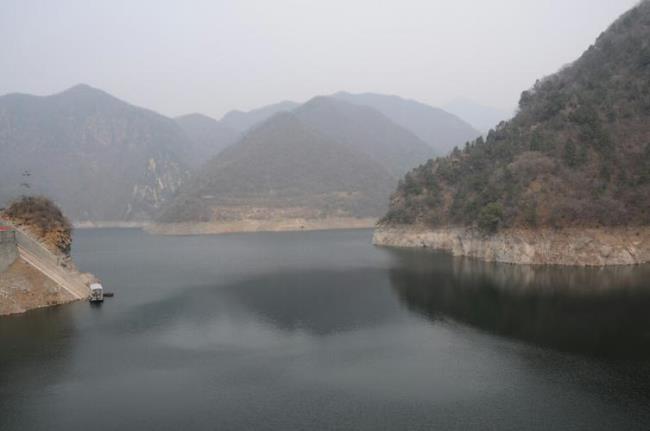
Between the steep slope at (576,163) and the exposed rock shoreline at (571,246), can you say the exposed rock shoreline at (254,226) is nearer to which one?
the steep slope at (576,163)

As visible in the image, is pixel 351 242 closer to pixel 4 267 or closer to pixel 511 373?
pixel 4 267

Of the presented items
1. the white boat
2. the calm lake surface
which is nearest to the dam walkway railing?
the white boat

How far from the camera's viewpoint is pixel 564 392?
3120 cm

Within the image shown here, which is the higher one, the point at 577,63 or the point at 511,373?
the point at 577,63

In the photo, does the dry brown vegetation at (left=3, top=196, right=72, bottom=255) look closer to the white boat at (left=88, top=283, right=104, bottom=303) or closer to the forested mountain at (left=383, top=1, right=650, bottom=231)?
the white boat at (left=88, top=283, right=104, bottom=303)

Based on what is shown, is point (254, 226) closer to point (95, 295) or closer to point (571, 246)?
point (571, 246)

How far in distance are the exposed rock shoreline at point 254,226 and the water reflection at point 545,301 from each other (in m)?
104

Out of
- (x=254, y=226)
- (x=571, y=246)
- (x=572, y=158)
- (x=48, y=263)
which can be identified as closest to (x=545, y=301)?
(x=571, y=246)

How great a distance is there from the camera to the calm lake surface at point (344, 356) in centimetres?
2867

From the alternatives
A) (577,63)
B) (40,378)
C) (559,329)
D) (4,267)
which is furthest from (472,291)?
(577,63)

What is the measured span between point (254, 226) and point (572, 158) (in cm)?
11643

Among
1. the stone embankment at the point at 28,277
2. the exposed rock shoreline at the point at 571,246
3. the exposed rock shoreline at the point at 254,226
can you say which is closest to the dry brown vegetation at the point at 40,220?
the stone embankment at the point at 28,277

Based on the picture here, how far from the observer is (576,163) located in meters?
81.1

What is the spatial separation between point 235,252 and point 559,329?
78.7 metres
